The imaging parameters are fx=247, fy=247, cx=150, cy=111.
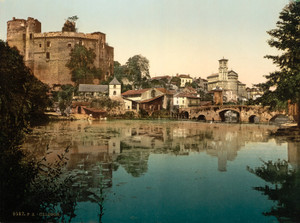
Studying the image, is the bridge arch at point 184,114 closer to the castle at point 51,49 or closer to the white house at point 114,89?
the white house at point 114,89

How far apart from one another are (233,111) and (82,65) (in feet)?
99.2

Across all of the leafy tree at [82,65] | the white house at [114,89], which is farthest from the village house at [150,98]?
the leafy tree at [82,65]

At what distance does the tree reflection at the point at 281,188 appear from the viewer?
598cm

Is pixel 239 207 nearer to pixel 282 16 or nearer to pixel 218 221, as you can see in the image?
pixel 218 221

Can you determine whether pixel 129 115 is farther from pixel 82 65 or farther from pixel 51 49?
pixel 51 49

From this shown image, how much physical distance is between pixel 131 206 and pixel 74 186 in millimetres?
1981

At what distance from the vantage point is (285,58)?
53.4 feet

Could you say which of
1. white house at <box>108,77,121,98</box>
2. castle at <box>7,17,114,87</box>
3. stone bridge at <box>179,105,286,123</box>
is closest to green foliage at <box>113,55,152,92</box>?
castle at <box>7,17,114,87</box>

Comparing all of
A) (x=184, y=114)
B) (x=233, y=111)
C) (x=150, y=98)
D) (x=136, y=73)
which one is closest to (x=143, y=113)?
(x=150, y=98)

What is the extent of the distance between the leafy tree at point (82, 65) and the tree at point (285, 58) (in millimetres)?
35988

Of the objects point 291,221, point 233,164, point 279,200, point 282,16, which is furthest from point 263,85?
point 291,221

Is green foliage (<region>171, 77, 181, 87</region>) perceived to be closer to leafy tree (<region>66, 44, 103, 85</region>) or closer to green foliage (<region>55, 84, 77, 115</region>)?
leafy tree (<region>66, 44, 103, 85</region>)

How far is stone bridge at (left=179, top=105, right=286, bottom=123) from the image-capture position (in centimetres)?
3922

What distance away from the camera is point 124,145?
1511cm
